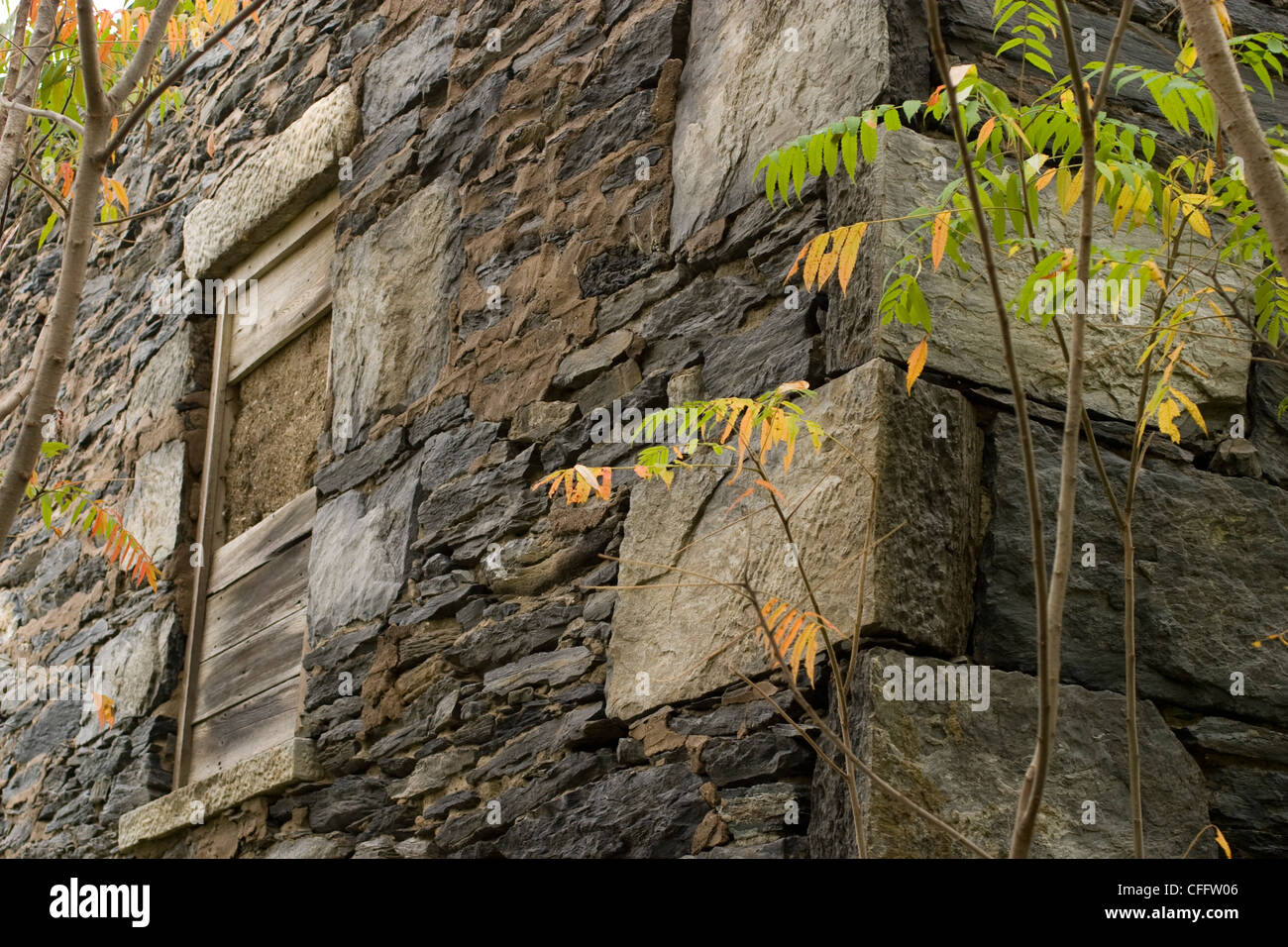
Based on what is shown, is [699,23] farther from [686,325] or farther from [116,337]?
[116,337]

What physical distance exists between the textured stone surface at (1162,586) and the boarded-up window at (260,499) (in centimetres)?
215

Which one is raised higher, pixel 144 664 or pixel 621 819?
pixel 144 664

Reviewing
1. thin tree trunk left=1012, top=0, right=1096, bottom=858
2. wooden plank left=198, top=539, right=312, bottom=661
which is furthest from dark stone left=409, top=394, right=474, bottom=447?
thin tree trunk left=1012, top=0, right=1096, bottom=858

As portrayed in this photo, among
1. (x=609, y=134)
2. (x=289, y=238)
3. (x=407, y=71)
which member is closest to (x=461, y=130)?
(x=407, y=71)

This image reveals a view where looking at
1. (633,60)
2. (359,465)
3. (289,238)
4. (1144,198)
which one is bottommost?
(1144,198)

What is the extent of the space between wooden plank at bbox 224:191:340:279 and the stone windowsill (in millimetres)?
1701

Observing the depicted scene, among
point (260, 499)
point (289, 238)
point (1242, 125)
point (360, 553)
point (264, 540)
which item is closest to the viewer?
point (1242, 125)

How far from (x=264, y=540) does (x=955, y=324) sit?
8.46 feet

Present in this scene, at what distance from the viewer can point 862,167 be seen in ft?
9.09

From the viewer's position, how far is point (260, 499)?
467 cm

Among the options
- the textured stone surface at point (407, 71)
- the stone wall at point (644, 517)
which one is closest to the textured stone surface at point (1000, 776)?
the stone wall at point (644, 517)

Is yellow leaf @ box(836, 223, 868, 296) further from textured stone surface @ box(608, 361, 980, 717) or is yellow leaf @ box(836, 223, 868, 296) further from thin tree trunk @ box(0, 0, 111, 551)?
thin tree trunk @ box(0, 0, 111, 551)

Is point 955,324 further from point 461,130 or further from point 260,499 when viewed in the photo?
point 260,499

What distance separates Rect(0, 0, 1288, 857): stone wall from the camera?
254 cm
